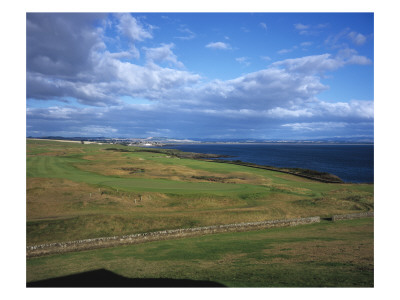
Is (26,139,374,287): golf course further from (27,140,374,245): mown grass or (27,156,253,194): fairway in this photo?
(27,156,253,194): fairway

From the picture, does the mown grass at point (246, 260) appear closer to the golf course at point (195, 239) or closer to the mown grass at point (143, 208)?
the golf course at point (195, 239)

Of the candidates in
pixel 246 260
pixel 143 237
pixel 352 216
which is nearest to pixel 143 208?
pixel 143 237

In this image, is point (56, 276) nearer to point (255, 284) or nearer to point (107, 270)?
point (107, 270)

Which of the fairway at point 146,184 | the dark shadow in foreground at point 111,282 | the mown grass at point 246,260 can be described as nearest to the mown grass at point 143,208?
the fairway at point 146,184

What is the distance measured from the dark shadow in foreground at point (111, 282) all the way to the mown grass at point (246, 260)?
398 millimetres

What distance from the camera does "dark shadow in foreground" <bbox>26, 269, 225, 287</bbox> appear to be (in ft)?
31.2

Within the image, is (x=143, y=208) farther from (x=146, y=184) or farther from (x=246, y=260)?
(x=246, y=260)

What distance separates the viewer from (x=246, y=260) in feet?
41.1

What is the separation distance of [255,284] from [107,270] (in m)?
7.08

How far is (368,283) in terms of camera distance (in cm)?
890

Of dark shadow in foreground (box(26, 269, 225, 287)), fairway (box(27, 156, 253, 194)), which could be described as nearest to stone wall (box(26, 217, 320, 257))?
dark shadow in foreground (box(26, 269, 225, 287))

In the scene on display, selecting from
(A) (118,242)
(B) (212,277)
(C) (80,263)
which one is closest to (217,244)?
(B) (212,277)

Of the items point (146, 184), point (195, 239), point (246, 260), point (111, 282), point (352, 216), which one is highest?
point (146, 184)

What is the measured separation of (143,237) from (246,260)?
7785 mm
